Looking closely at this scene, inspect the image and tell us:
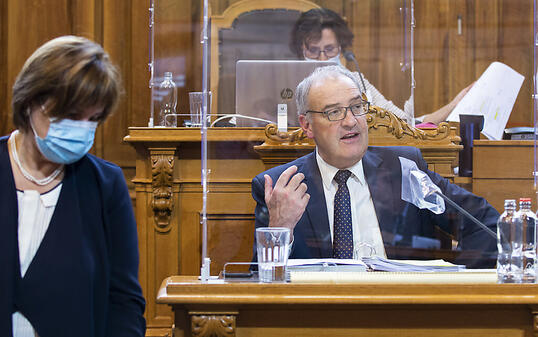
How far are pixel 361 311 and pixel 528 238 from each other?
45 cm

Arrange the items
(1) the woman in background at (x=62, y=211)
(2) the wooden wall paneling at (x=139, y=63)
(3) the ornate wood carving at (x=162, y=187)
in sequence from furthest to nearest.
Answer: (2) the wooden wall paneling at (x=139, y=63)
(3) the ornate wood carving at (x=162, y=187)
(1) the woman in background at (x=62, y=211)

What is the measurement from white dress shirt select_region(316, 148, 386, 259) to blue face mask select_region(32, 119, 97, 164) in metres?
0.59

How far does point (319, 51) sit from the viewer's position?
2.27 metres

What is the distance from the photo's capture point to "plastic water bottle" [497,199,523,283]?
163 centimetres

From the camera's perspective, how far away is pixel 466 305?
1.54 metres

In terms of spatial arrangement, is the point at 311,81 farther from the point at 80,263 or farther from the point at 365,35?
the point at 80,263

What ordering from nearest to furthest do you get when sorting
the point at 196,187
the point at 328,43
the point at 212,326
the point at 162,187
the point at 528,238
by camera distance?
the point at 212,326
the point at 528,238
the point at 328,43
the point at 196,187
the point at 162,187

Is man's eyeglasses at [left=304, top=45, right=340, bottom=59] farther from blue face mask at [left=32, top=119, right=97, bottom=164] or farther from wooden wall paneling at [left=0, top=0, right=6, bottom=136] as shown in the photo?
wooden wall paneling at [left=0, top=0, right=6, bottom=136]

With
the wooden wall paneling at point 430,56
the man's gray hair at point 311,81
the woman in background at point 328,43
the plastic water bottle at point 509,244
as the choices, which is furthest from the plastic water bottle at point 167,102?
the plastic water bottle at point 509,244

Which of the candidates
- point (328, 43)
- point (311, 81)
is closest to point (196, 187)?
point (328, 43)

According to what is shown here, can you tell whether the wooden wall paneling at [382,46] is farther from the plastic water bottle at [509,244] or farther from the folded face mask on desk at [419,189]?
the plastic water bottle at [509,244]

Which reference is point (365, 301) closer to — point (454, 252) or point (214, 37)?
point (454, 252)

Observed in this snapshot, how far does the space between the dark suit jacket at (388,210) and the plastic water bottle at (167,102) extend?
60.3 inches

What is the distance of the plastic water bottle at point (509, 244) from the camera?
1.63m
